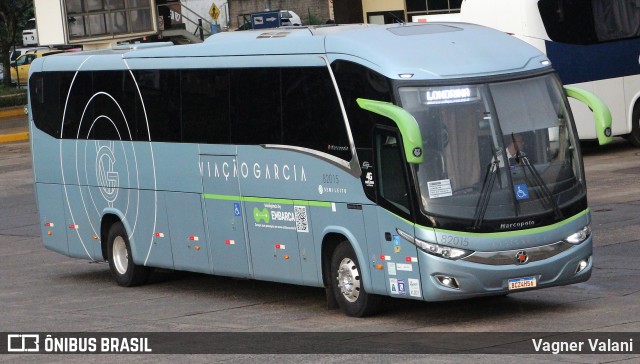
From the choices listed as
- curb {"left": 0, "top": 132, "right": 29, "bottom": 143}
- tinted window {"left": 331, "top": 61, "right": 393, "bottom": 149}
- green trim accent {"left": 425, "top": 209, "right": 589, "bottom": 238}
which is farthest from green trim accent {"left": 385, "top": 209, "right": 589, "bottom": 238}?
curb {"left": 0, "top": 132, "right": 29, "bottom": 143}

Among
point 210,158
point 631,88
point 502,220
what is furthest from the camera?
point 631,88

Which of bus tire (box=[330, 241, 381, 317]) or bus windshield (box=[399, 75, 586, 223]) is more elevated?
bus windshield (box=[399, 75, 586, 223])

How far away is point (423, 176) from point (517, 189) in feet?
3.20

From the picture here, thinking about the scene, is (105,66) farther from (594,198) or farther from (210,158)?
(594,198)

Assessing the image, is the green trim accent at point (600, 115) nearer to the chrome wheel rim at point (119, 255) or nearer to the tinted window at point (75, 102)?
the chrome wheel rim at point (119, 255)

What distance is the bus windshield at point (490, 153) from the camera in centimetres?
1328

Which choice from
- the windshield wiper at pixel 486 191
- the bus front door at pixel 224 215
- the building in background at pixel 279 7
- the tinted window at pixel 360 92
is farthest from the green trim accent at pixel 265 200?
the building in background at pixel 279 7

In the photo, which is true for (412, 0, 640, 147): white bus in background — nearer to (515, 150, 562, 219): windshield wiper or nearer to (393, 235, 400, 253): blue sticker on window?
(515, 150, 562, 219): windshield wiper

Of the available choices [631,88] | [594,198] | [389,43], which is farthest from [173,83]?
[631,88]

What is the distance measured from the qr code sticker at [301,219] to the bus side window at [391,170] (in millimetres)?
1446

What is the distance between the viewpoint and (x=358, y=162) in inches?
554

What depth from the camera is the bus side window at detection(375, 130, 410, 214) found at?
13.5 metres

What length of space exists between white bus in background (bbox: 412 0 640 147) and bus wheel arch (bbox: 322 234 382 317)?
560 inches

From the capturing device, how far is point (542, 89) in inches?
551
